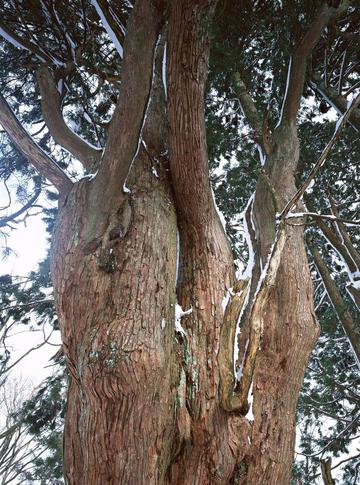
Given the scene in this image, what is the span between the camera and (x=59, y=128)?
2.75 metres

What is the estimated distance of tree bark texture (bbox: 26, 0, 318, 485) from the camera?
4.95 feet

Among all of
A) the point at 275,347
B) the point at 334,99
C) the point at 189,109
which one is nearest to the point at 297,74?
the point at 334,99

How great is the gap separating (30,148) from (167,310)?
1.35 m

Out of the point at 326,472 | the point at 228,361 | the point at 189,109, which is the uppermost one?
the point at 189,109

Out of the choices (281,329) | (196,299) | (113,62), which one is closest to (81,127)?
(113,62)

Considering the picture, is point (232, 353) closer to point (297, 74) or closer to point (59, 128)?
point (59, 128)

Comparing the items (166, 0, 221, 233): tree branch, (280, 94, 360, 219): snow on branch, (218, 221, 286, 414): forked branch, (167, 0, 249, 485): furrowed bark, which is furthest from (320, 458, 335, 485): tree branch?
(166, 0, 221, 233): tree branch

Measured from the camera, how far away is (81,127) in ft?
14.9

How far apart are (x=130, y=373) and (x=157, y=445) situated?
282mm

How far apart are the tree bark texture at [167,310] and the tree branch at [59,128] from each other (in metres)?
0.40

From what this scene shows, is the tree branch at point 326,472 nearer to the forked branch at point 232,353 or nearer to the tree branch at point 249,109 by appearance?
the forked branch at point 232,353

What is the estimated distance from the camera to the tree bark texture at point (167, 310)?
1508mm

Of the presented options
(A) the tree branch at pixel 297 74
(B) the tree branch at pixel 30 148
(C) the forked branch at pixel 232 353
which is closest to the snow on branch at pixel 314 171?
(C) the forked branch at pixel 232 353

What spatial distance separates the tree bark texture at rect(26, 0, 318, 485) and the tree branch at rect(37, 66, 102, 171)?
400 mm
